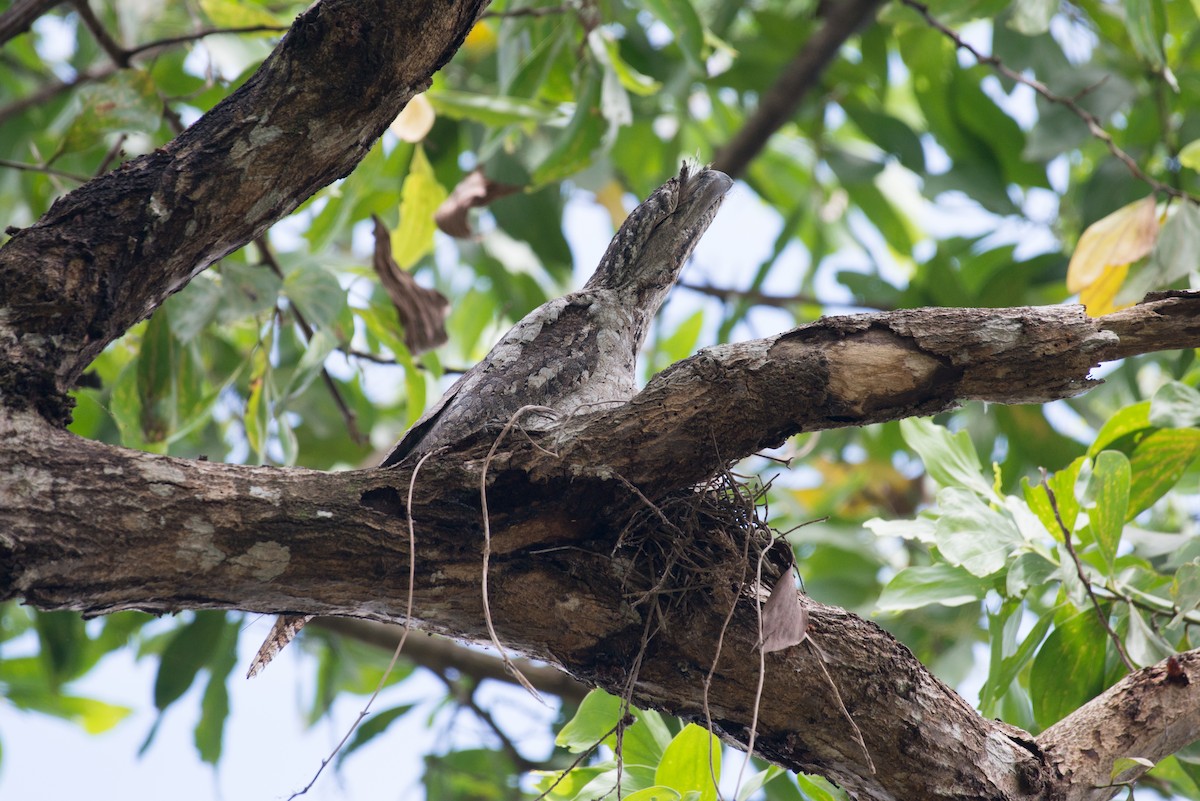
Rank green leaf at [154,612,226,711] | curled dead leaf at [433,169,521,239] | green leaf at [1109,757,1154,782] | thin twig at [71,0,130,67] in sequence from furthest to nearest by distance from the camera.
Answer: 1. green leaf at [154,612,226,711]
2. curled dead leaf at [433,169,521,239]
3. thin twig at [71,0,130,67]
4. green leaf at [1109,757,1154,782]

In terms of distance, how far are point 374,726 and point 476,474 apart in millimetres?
3283

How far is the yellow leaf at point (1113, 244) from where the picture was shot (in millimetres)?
3064

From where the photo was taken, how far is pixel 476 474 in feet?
5.91

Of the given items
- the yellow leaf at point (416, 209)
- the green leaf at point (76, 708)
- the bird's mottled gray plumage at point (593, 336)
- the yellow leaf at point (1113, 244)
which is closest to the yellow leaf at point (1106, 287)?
the yellow leaf at point (1113, 244)

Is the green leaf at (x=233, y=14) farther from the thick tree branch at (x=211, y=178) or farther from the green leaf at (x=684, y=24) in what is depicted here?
the thick tree branch at (x=211, y=178)

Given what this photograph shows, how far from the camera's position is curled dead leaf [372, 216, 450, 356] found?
3230 mm

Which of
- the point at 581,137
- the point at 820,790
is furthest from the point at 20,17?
the point at 820,790

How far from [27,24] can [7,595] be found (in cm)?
215

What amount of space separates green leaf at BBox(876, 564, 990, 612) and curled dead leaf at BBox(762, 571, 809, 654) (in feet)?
3.17

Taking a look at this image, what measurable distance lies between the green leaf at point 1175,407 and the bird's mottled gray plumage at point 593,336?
1.38 m

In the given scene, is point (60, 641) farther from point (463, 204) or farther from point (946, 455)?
point (946, 455)

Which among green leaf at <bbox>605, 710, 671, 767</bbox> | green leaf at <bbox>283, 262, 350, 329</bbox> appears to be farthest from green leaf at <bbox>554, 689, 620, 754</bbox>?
green leaf at <bbox>283, 262, 350, 329</bbox>

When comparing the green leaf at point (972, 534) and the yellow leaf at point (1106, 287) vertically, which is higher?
the yellow leaf at point (1106, 287)

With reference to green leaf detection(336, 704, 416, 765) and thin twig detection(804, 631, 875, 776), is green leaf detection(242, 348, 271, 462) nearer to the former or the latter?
green leaf detection(336, 704, 416, 765)
